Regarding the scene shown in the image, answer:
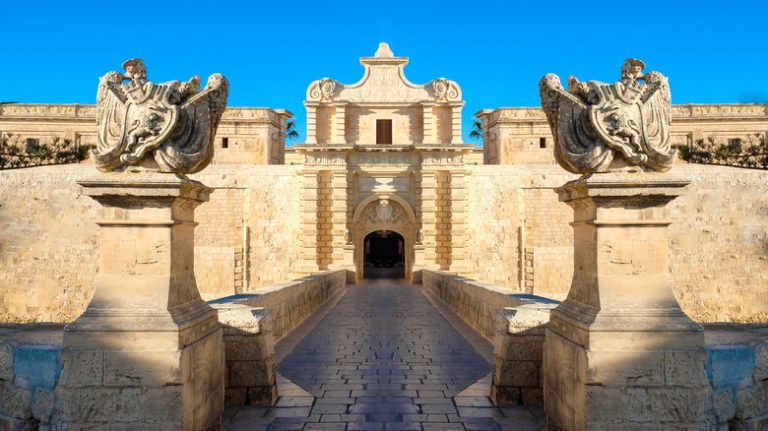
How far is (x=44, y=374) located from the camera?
3.84m

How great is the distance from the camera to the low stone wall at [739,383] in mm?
3824

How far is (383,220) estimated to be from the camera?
25.2 m

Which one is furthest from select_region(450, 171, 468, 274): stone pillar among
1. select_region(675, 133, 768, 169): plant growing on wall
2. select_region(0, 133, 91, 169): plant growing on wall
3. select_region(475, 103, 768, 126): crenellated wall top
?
select_region(0, 133, 91, 169): plant growing on wall

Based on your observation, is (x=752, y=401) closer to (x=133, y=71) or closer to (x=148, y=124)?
(x=148, y=124)

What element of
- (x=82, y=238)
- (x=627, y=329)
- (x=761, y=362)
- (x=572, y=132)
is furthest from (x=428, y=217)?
(x=627, y=329)

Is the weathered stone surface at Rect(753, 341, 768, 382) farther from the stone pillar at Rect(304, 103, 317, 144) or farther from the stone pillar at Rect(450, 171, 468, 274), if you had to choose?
the stone pillar at Rect(304, 103, 317, 144)

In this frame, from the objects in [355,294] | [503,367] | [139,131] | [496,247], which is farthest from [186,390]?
[496,247]

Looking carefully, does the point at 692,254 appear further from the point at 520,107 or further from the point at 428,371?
the point at 428,371

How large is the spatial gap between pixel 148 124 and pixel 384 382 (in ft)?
11.5

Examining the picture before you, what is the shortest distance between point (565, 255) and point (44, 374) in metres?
23.9

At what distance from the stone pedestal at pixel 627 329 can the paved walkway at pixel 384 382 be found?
0.81 metres

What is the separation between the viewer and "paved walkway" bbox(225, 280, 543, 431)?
14.8 feet

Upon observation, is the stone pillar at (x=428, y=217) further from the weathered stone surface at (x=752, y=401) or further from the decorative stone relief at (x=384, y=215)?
the weathered stone surface at (x=752, y=401)

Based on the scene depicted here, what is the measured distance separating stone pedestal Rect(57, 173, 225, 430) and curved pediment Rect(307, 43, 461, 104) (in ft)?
67.5
